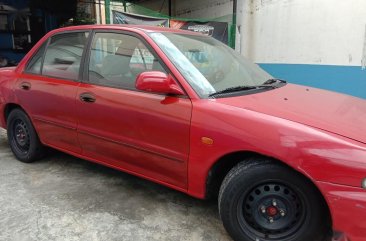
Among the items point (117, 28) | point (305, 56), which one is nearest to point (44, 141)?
point (117, 28)

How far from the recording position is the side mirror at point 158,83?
111 inches

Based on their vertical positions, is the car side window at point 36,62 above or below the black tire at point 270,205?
above

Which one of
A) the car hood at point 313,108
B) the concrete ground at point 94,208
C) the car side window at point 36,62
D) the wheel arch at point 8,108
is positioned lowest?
the concrete ground at point 94,208

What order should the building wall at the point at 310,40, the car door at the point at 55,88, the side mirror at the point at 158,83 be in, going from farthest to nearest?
the building wall at the point at 310,40 < the car door at the point at 55,88 < the side mirror at the point at 158,83

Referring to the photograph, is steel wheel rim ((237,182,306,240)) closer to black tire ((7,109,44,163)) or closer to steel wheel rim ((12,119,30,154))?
black tire ((7,109,44,163))

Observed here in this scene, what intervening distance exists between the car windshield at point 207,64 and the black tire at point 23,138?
6.65 feet

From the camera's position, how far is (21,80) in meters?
4.23

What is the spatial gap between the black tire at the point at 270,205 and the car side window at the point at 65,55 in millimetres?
1984

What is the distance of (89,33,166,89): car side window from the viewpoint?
3223 mm

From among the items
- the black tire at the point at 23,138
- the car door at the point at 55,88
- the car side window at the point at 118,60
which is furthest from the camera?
the black tire at the point at 23,138

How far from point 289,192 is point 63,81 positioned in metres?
2.46

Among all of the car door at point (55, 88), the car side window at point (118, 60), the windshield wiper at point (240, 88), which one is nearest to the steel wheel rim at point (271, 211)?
the windshield wiper at point (240, 88)

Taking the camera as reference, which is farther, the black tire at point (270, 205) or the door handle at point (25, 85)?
the door handle at point (25, 85)

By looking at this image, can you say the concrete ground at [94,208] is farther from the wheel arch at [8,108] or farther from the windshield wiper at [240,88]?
the windshield wiper at [240,88]
